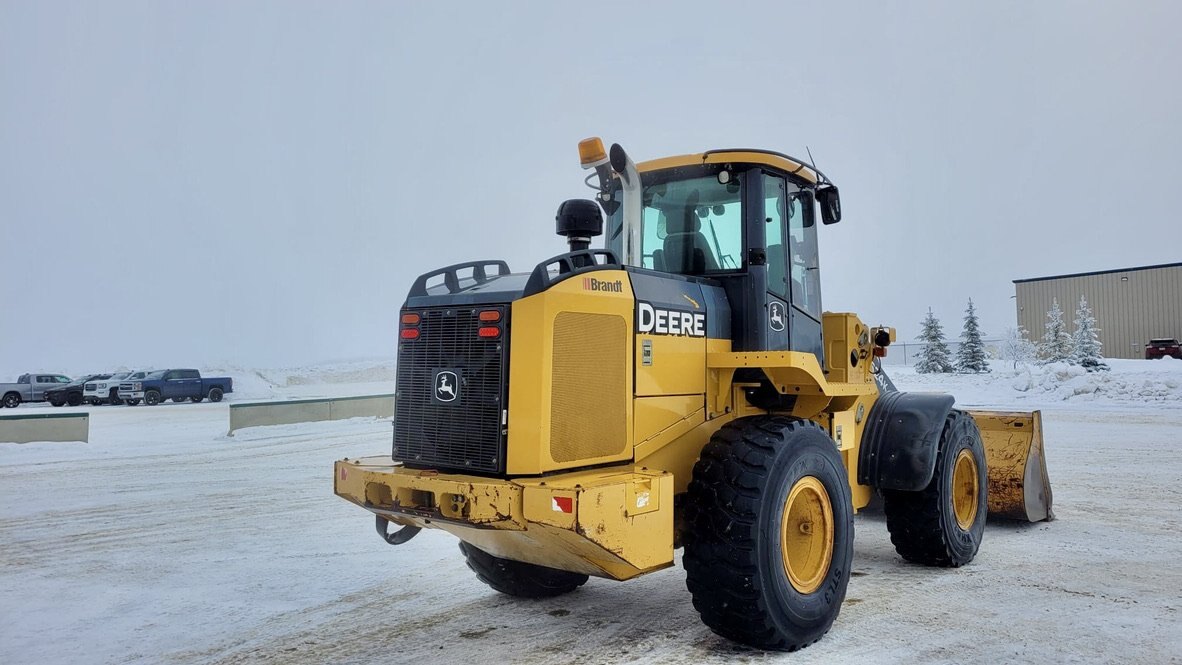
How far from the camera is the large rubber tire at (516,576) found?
5.93 meters

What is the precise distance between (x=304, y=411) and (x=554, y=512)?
2006 centimetres

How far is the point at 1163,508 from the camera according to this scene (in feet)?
30.1

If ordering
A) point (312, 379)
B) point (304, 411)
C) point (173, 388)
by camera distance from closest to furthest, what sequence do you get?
1. point (304, 411)
2. point (173, 388)
3. point (312, 379)

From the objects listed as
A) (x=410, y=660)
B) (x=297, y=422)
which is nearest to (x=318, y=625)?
(x=410, y=660)

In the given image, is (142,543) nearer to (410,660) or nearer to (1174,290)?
(410,660)

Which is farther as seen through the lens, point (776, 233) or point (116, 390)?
point (116, 390)

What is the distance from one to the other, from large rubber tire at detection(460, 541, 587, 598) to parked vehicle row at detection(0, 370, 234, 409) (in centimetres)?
3540

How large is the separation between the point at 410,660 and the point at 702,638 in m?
1.73

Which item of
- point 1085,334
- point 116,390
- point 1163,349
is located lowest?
point 116,390

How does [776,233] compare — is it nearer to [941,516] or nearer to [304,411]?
[941,516]

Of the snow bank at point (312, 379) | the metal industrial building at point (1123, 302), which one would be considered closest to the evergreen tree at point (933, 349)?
the metal industrial building at point (1123, 302)

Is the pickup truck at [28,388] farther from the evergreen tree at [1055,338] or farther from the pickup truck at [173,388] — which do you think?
the evergreen tree at [1055,338]

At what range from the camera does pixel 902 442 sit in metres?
6.71

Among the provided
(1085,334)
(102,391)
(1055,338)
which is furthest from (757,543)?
(1055,338)
